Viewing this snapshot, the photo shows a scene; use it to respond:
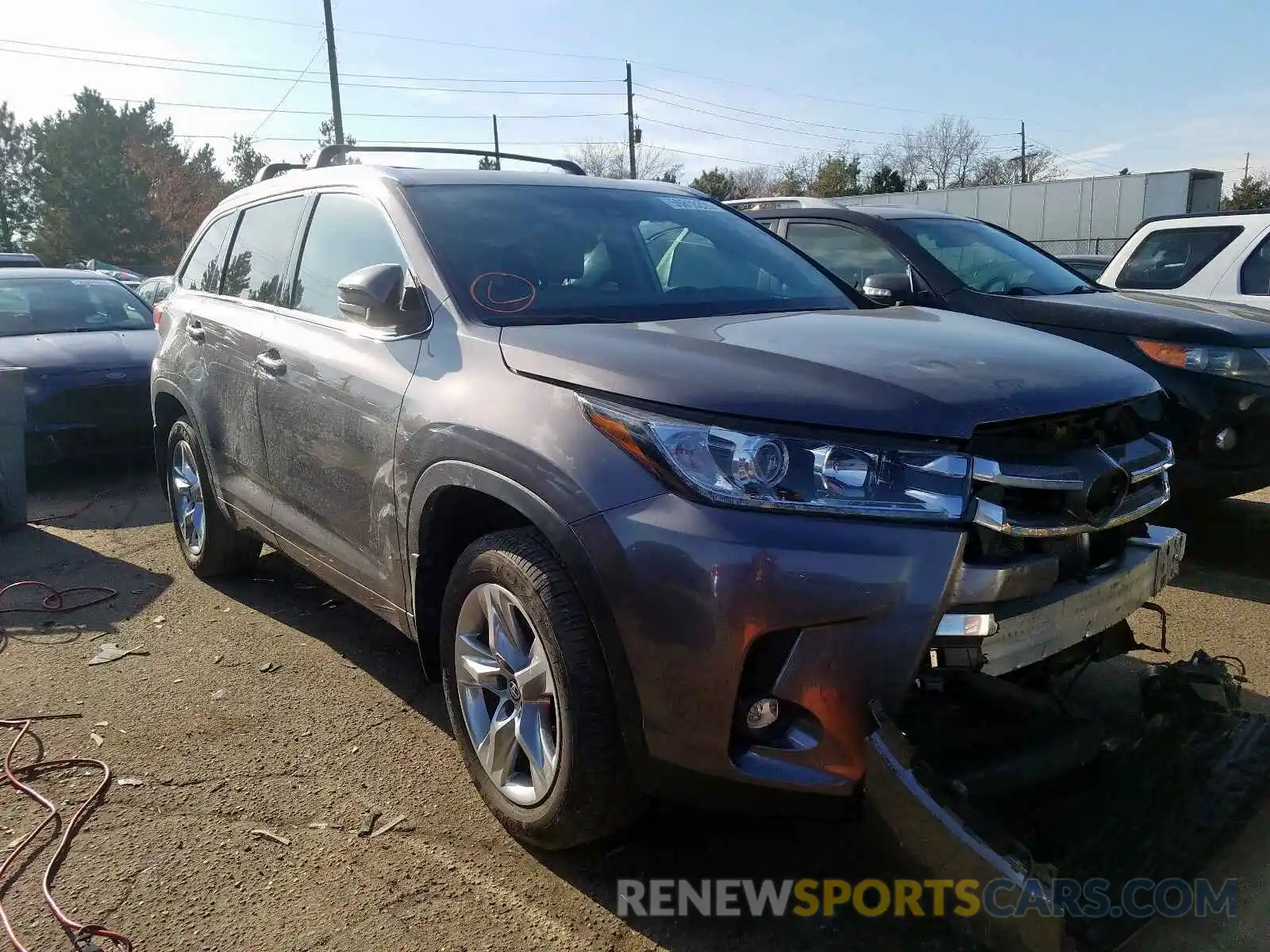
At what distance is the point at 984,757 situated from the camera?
2.30 metres

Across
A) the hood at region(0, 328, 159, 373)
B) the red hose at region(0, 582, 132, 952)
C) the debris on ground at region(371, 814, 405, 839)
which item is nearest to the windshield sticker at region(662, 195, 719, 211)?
the debris on ground at region(371, 814, 405, 839)

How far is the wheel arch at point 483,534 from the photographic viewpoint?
2.24 metres

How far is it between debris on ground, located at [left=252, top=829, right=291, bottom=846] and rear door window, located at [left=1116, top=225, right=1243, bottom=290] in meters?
7.44

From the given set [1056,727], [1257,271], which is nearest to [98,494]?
[1056,727]

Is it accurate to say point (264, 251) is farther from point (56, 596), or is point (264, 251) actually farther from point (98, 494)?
point (98, 494)

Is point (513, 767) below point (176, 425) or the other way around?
below

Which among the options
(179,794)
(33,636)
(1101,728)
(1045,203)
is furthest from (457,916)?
(1045,203)

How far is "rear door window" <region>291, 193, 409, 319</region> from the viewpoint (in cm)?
332

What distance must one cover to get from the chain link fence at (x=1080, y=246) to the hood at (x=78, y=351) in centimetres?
2905

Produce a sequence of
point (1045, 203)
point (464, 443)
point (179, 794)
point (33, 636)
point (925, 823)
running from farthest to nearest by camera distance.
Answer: point (1045, 203) < point (33, 636) < point (179, 794) < point (464, 443) < point (925, 823)

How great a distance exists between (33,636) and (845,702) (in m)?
3.96

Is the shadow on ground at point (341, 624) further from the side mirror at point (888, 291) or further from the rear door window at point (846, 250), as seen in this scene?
the rear door window at point (846, 250)

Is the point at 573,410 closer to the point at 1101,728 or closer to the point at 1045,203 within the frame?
the point at 1101,728

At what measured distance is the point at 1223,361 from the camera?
15.3ft
